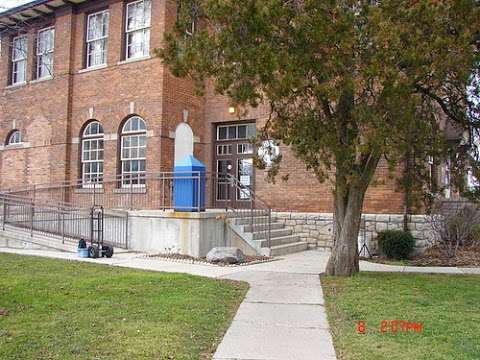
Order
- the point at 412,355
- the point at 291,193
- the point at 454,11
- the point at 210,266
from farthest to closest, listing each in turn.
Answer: the point at 291,193
the point at 210,266
the point at 454,11
the point at 412,355

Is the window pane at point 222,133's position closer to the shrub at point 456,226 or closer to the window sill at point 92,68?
the window sill at point 92,68

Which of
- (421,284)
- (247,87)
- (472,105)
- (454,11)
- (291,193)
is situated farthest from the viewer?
(291,193)

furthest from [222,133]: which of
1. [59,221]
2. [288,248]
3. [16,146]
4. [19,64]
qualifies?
[19,64]

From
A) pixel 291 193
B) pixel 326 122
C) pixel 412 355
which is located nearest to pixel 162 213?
pixel 291 193

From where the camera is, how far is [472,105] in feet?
33.2

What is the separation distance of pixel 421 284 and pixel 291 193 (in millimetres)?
7330

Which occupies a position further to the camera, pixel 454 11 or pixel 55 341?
pixel 454 11

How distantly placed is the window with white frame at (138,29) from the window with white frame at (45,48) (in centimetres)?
386

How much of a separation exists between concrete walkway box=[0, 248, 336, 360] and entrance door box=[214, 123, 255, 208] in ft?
16.7

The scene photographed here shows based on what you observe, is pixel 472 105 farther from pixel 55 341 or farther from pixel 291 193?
pixel 55 341

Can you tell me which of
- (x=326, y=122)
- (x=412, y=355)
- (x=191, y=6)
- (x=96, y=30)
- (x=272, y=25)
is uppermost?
(x=96, y=30)

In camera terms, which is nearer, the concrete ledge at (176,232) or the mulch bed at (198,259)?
the mulch bed at (198,259)
